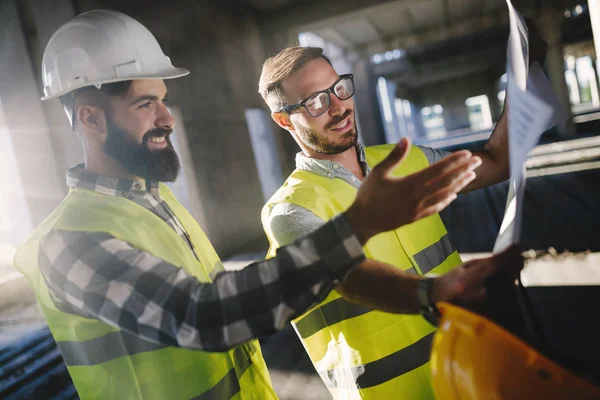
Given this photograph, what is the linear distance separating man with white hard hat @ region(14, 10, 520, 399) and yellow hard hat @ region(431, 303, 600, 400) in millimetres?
82

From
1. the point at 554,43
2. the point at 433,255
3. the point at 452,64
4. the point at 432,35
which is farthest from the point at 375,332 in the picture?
the point at 452,64

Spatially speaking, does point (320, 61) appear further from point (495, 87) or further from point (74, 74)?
point (495, 87)

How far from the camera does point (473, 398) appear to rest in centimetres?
56

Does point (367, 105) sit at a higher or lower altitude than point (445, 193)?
higher

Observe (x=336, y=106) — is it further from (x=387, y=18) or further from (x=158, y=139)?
(x=387, y=18)

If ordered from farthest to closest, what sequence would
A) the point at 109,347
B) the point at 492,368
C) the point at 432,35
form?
the point at 432,35, the point at 109,347, the point at 492,368

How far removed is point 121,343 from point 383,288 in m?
0.64

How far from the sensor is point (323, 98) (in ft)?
3.38

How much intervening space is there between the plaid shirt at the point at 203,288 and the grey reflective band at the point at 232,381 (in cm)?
40

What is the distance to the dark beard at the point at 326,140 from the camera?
1072mm

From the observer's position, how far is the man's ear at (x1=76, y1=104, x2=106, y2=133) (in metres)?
0.99

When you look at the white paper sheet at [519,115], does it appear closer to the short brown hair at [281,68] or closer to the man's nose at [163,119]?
the short brown hair at [281,68]

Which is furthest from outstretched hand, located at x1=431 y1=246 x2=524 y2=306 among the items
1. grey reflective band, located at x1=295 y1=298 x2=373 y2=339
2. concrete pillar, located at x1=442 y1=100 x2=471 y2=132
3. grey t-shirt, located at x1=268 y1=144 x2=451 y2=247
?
concrete pillar, located at x1=442 y1=100 x2=471 y2=132

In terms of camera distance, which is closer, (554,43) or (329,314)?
(329,314)
